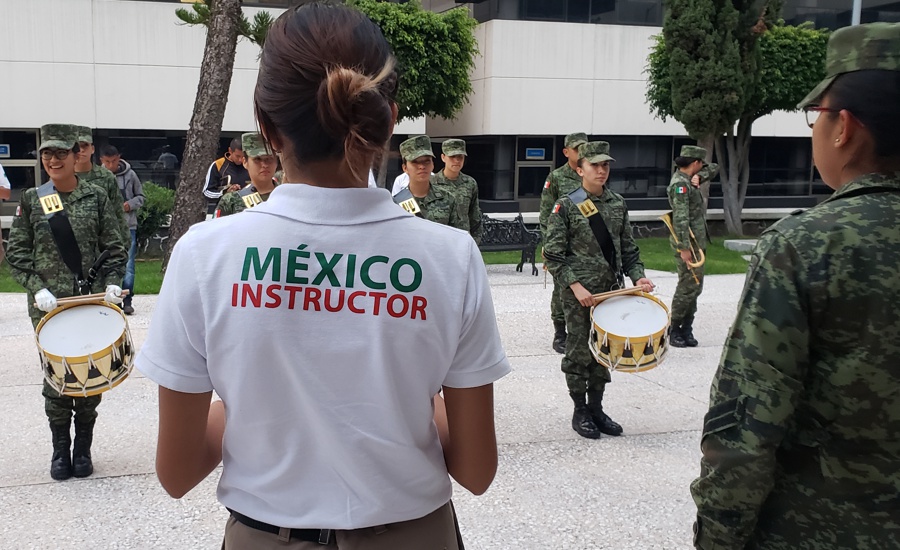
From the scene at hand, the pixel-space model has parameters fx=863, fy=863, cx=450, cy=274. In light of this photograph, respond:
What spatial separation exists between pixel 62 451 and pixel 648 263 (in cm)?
1291

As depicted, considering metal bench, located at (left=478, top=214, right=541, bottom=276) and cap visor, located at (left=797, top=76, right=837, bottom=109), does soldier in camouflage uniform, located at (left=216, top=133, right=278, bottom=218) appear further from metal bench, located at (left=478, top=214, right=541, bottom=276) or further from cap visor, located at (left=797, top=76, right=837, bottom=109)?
metal bench, located at (left=478, top=214, right=541, bottom=276)

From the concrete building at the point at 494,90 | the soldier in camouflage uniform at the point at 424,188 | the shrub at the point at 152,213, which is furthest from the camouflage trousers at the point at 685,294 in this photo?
the concrete building at the point at 494,90

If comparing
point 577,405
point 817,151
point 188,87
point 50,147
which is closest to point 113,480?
point 50,147

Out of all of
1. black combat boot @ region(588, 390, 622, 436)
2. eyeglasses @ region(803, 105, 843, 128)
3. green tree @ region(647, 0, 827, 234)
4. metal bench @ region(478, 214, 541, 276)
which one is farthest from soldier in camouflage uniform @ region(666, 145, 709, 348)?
green tree @ region(647, 0, 827, 234)

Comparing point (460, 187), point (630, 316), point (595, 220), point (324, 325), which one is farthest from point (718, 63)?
point (324, 325)

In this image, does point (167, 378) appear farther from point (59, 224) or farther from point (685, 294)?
point (685, 294)

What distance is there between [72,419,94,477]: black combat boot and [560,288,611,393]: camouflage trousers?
3.11m

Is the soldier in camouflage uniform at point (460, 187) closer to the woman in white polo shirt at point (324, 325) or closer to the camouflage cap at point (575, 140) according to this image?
the camouflage cap at point (575, 140)

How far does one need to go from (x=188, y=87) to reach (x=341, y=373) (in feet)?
71.1

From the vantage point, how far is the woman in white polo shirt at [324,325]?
5.08ft

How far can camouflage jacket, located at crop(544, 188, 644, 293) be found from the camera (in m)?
5.97

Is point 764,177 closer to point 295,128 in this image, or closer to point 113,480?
point 113,480

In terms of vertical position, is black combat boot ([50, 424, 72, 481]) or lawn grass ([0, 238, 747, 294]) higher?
black combat boot ([50, 424, 72, 481])

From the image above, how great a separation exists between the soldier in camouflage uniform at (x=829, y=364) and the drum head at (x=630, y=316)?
11.3 ft
